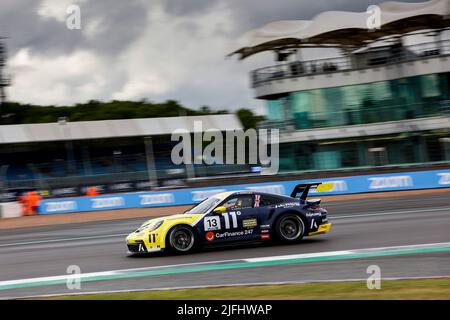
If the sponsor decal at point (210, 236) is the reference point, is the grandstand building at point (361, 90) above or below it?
above

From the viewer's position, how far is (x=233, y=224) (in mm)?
12664

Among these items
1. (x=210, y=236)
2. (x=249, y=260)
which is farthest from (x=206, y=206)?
(x=249, y=260)

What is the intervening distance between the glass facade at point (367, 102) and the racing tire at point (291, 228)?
27266 mm

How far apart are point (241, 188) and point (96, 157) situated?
80.3ft

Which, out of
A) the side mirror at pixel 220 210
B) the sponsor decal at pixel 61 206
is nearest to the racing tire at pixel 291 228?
the side mirror at pixel 220 210

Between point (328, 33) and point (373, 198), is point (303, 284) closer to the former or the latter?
point (373, 198)

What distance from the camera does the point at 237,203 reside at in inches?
503

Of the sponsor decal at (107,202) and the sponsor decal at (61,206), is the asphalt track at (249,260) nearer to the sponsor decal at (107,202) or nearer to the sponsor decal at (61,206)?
the sponsor decal at (107,202)

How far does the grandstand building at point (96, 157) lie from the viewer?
4034 cm

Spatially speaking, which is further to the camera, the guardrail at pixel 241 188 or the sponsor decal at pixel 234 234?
the guardrail at pixel 241 188

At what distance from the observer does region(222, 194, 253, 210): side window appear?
41.7ft

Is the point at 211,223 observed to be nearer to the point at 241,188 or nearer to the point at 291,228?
the point at 291,228

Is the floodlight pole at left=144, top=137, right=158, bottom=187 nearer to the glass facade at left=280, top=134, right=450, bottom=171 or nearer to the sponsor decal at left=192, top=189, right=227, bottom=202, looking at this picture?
the glass facade at left=280, top=134, right=450, bottom=171
